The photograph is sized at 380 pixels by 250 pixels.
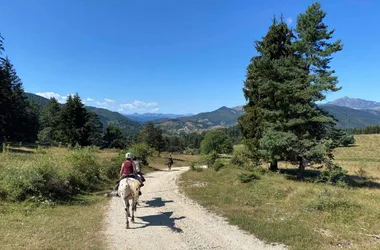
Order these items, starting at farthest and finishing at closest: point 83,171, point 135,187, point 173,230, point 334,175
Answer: point 83,171, point 334,175, point 135,187, point 173,230

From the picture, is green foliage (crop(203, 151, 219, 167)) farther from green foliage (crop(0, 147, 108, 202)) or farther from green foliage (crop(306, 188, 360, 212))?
green foliage (crop(306, 188, 360, 212))

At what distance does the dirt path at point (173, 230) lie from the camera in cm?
837

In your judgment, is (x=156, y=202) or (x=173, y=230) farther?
(x=156, y=202)

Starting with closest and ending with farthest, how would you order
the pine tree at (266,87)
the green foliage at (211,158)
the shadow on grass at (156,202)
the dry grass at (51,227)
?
the dry grass at (51,227) → the shadow on grass at (156,202) → the pine tree at (266,87) → the green foliage at (211,158)

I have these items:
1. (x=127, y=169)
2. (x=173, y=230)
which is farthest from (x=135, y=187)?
(x=173, y=230)

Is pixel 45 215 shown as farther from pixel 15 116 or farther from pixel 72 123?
pixel 15 116

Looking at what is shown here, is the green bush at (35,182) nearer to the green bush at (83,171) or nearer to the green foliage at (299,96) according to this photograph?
the green bush at (83,171)

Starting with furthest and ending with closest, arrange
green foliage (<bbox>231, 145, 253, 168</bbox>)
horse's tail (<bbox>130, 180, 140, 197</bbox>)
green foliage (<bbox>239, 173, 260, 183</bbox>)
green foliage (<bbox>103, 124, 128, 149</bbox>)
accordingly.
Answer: green foliage (<bbox>103, 124, 128, 149</bbox>) → green foliage (<bbox>231, 145, 253, 168</bbox>) → green foliage (<bbox>239, 173, 260, 183</bbox>) → horse's tail (<bbox>130, 180, 140, 197</bbox>)

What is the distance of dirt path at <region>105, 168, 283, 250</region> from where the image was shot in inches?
329

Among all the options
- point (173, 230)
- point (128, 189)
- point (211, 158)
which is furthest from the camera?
point (211, 158)

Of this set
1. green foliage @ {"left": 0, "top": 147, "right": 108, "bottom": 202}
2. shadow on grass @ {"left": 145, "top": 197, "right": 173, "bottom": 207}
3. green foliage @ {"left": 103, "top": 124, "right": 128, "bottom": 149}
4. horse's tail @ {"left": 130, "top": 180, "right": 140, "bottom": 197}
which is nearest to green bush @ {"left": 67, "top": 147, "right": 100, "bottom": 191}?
green foliage @ {"left": 0, "top": 147, "right": 108, "bottom": 202}

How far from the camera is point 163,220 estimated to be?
11.1 meters

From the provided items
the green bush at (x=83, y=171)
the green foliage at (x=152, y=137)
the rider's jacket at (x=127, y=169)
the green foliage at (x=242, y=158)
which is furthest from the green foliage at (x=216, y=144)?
the rider's jacket at (x=127, y=169)

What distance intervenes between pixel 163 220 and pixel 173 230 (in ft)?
4.71
